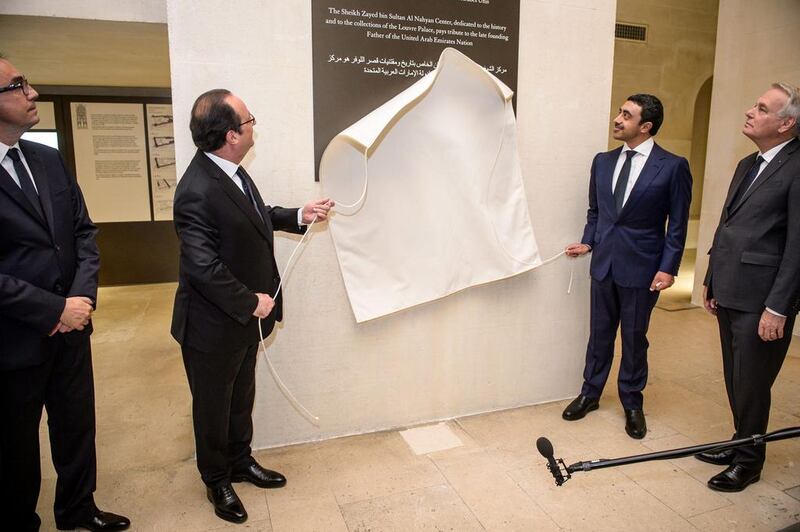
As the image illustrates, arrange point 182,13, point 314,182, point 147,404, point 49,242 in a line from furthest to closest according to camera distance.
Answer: point 147,404 < point 314,182 < point 182,13 < point 49,242

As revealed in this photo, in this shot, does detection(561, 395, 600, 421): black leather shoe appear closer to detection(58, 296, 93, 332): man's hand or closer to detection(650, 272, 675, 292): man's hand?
detection(650, 272, 675, 292): man's hand

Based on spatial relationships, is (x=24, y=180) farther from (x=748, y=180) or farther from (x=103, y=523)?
(x=748, y=180)

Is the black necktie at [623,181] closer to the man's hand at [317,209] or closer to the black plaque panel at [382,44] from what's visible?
the black plaque panel at [382,44]

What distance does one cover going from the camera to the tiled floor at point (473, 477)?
7.51 feet

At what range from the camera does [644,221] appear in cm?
285

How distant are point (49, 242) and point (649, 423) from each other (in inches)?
121

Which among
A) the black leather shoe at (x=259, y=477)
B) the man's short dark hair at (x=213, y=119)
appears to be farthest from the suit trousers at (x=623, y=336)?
the man's short dark hair at (x=213, y=119)

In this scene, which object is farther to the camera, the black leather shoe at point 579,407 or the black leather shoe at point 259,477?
the black leather shoe at point 579,407

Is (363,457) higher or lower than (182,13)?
lower

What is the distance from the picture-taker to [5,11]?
3.24 meters

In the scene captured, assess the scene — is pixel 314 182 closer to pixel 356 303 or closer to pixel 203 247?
pixel 356 303

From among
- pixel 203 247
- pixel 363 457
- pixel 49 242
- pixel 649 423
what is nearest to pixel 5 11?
pixel 49 242

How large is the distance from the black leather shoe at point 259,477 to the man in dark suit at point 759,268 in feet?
6.46

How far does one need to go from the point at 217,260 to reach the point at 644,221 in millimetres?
2109
